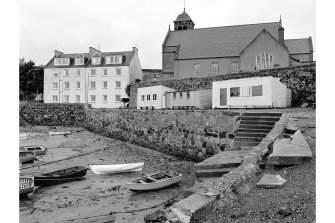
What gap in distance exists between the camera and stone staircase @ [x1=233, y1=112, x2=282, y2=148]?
13967mm

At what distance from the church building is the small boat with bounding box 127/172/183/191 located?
2785 centimetres

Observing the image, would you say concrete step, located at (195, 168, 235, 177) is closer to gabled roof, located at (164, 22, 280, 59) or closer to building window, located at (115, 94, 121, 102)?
gabled roof, located at (164, 22, 280, 59)

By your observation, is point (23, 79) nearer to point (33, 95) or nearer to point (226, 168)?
point (33, 95)

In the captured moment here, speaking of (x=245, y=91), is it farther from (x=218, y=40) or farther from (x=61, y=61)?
(x=61, y=61)

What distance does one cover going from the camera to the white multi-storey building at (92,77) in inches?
1991

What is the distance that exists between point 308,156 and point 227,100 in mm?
15292

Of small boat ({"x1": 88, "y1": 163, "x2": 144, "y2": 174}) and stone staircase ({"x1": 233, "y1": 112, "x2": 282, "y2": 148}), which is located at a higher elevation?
stone staircase ({"x1": 233, "y1": 112, "x2": 282, "y2": 148})

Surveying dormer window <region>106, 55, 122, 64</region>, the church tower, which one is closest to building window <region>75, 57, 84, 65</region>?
dormer window <region>106, 55, 122, 64</region>

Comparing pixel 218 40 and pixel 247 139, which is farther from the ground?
pixel 218 40

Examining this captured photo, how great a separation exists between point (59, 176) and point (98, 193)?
2521 mm

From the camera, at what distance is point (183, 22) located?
2323 inches

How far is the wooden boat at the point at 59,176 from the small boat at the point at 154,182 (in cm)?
394

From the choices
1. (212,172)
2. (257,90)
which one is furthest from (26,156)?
(257,90)

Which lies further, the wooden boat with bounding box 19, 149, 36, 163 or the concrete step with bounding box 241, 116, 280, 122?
the wooden boat with bounding box 19, 149, 36, 163
